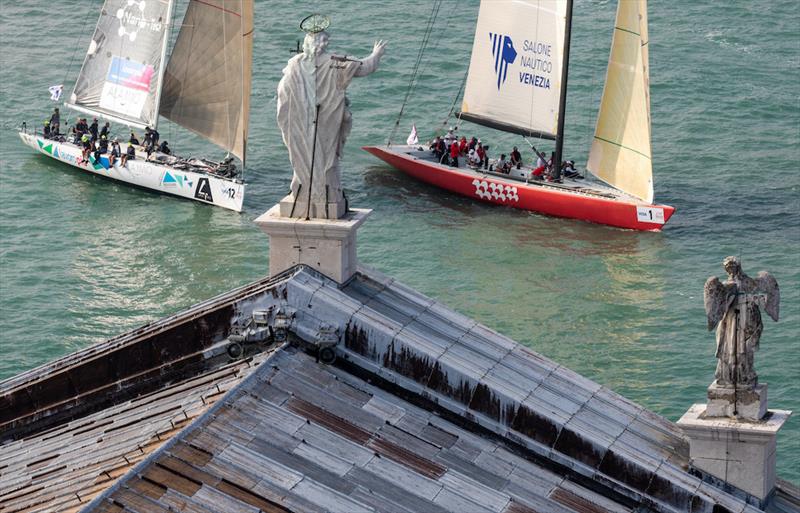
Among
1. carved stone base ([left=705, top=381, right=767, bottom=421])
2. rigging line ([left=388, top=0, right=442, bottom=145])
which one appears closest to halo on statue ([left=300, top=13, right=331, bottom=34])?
carved stone base ([left=705, top=381, right=767, bottom=421])

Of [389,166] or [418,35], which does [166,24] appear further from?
[418,35]

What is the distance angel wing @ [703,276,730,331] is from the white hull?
5935 centimetres

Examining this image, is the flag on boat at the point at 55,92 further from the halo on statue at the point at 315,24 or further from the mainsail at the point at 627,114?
the halo on statue at the point at 315,24

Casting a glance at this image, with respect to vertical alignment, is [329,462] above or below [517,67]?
above

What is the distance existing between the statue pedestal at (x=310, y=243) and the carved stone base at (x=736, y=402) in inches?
300

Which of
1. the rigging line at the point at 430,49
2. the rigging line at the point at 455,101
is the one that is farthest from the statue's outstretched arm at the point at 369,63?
the rigging line at the point at 430,49

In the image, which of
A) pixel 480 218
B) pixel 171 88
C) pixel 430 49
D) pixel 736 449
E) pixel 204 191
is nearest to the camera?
pixel 736 449

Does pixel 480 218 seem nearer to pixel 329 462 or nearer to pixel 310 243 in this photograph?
pixel 310 243

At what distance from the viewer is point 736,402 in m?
31.8

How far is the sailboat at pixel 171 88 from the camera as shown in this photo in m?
92.8

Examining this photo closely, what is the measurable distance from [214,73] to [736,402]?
67.4 m

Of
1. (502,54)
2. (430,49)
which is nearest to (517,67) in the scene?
(502,54)

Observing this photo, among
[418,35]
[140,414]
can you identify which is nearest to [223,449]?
[140,414]

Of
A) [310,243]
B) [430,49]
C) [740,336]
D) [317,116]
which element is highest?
[317,116]
